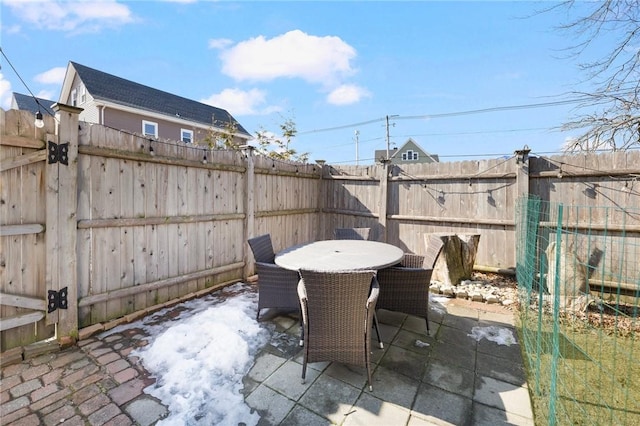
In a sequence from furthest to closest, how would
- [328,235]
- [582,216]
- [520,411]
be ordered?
[328,235] < [582,216] < [520,411]

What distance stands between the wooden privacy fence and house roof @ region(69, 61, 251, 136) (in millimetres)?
9565

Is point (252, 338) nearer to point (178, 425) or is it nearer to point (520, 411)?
point (178, 425)

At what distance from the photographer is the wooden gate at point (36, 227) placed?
2328mm

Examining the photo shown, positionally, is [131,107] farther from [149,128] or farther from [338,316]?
[338,316]

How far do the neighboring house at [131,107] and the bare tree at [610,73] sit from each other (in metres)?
8.80

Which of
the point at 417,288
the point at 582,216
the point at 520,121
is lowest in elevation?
the point at 417,288

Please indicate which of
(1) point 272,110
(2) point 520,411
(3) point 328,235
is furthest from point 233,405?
(1) point 272,110

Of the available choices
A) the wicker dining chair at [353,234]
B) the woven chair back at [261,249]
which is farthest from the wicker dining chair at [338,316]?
the wicker dining chair at [353,234]

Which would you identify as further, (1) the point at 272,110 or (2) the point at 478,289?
(1) the point at 272,110

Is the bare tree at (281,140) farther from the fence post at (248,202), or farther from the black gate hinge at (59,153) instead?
the black gate hinge at (59,153)

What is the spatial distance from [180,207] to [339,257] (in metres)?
2.18

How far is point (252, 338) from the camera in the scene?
8.74 ft

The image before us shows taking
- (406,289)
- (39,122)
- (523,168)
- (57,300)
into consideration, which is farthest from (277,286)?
(523,168)

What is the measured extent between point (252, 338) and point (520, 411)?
2.08 metres
